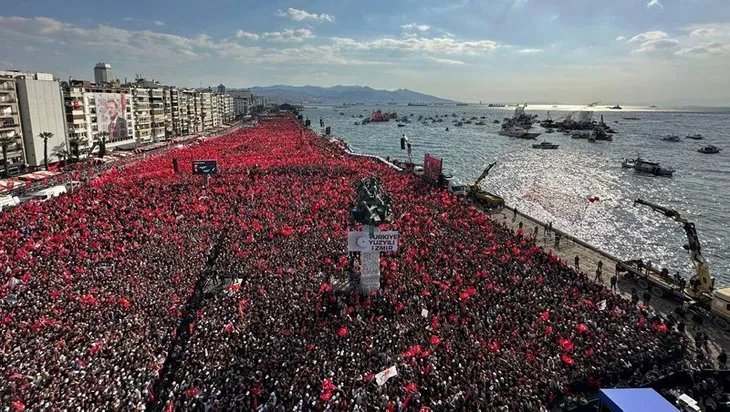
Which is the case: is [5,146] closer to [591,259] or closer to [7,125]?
[7,125]

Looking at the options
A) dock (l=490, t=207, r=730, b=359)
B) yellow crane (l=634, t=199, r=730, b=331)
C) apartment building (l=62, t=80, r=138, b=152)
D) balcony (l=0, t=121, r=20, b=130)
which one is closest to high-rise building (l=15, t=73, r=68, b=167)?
balcony (l=0, t=121, r=20, b=130)

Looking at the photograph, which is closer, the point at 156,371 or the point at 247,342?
the point at 156,371

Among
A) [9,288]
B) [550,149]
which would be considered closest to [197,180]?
[9,288]

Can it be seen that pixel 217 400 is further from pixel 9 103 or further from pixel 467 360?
pixel 9 103

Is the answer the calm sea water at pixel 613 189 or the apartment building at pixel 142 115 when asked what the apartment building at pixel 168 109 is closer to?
the apartment building at pixel 142 115

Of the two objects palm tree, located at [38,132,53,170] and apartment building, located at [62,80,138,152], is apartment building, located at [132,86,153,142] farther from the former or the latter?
palm tree, located at [38,132,53,170]

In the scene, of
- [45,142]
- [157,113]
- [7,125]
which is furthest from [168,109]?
[7,125]
